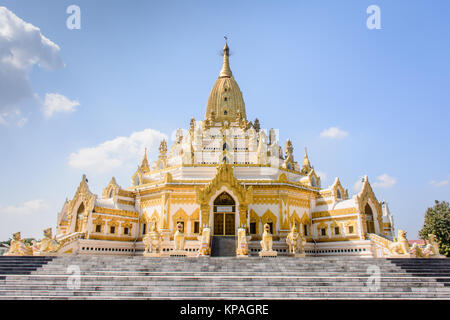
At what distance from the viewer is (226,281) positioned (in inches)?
538

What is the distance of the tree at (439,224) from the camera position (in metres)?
36.0

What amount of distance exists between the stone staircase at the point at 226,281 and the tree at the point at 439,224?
24.7 meters

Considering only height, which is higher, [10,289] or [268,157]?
[268,157]

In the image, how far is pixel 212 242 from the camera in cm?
2459

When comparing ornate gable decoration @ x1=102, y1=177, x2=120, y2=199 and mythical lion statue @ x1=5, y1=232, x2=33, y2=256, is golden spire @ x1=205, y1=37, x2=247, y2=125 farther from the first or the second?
mythical lion statue @ x1=5, y1=232, x2=33, y2=256

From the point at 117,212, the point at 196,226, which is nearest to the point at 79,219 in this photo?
the point at 117,212

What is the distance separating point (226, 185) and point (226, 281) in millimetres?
13684

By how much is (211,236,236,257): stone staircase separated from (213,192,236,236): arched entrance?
1457 mm

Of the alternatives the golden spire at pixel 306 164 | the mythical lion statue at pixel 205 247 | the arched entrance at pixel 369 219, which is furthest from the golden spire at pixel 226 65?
the mythical lion statue at pixel 205 247

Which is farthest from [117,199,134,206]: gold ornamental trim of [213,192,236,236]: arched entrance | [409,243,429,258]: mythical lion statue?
[409,243,429,258]: mythical lion statue

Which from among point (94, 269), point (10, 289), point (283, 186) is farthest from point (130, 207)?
point (10, 289)

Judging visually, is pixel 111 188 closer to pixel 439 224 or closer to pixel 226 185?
pixel 226 185

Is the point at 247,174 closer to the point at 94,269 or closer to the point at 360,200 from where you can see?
the point at 360,200
